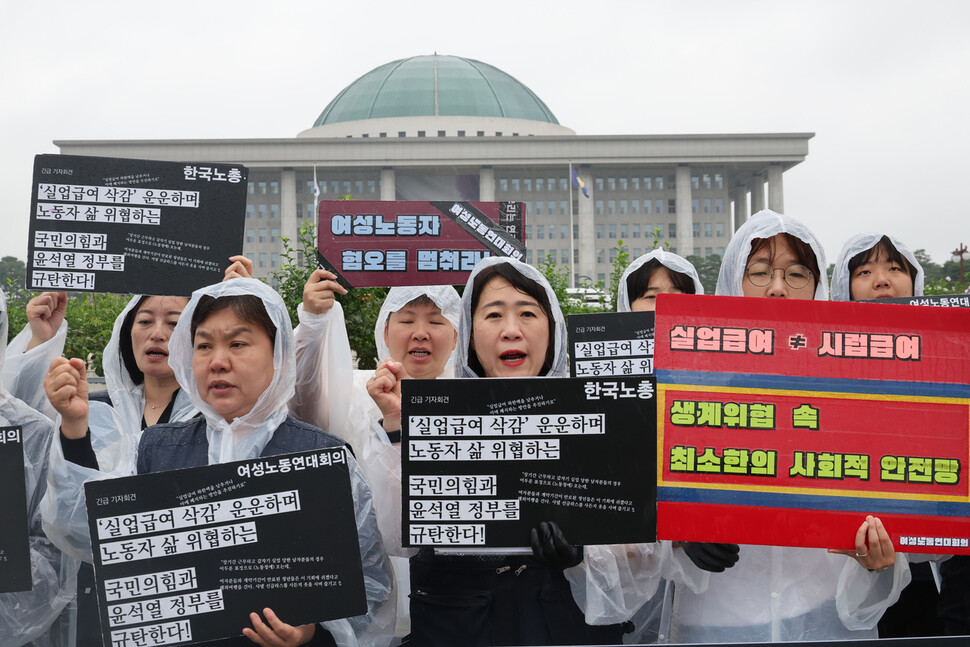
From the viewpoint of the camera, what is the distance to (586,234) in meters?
76.6

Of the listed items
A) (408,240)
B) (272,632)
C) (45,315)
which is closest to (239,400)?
(272,632)

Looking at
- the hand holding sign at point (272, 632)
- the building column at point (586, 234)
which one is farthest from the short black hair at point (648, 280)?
the building column at point (586, 234)

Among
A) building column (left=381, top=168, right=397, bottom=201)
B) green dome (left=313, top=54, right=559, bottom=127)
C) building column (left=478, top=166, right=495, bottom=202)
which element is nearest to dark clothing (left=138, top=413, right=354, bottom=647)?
building column (left=381, top=168, right=397, bottom=201)

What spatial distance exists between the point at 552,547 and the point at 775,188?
7467 cm

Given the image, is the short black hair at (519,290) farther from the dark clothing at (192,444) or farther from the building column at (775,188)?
the building column at (775,188)

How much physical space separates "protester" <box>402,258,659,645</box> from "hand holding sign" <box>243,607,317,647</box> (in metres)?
0.47

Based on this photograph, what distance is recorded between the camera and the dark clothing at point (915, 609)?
3533 mm

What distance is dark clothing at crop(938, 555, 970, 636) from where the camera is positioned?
3.05m

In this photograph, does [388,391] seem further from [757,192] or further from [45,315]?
[757,192]

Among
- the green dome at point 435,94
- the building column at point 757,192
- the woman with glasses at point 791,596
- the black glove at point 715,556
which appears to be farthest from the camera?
the green dome at point 435,94

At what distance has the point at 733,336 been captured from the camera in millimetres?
2568

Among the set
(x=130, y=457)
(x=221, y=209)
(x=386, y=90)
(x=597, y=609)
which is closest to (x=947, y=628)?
(x=597, y=609)

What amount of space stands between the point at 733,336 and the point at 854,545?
65 centimetres

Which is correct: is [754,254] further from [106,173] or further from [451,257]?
[106,173]
